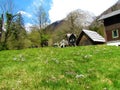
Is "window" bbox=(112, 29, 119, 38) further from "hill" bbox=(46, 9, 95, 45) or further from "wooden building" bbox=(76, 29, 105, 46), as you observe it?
"hill" bbox=(46, 9, 95, 45)

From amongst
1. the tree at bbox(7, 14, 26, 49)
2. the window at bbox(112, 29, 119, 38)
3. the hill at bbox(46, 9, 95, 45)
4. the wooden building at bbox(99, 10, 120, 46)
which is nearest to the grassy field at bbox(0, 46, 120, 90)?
the wooden building at bbox(99, 10, 120, 46)

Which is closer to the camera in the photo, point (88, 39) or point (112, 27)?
point (112, 27)

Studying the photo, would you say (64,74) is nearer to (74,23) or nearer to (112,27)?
(112,27)

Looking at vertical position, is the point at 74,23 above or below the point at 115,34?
above

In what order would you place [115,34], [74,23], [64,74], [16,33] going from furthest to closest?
[74,23], [16,33], [115,34], [64,74]

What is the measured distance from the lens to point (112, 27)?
61.1 meters

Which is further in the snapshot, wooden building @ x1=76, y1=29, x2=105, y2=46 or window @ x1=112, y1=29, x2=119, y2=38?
wooden building @ x1=76, y1=29, x2=105, y2=46

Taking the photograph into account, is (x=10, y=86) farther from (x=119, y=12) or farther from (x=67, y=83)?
(x=119, y=12)

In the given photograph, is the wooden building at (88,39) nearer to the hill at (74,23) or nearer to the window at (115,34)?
the window at (115,34)

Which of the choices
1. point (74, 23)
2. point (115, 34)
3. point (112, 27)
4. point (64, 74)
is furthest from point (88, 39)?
point (64, 74)

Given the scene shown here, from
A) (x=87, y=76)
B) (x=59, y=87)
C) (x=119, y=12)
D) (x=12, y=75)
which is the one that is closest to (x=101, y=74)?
(x=87, y=76)

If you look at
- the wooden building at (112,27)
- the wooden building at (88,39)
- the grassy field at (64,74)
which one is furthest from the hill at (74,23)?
the grassy field at (64,74)

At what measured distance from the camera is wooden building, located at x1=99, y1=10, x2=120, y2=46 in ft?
195

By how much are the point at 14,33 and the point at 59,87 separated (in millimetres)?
57253
